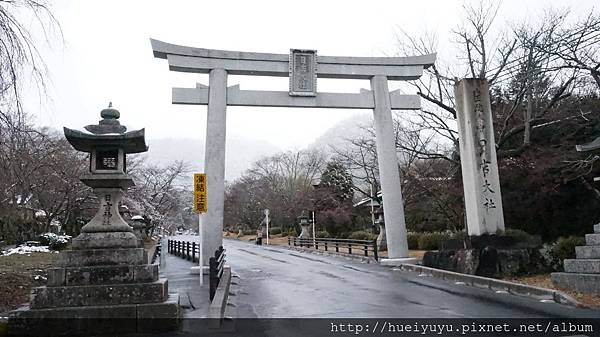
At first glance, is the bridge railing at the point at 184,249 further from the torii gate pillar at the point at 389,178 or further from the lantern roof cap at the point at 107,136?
the lantern roof cap at the point at 107,136

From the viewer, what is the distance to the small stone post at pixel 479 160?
13.5m

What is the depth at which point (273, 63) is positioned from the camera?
17656 millimetres

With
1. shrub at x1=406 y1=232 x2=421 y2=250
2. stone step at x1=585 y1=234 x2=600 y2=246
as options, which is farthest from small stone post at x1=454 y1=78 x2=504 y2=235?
shrub at x1=406 y1=232 x2=421 y2=250

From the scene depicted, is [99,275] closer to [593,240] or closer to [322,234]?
[593,240]

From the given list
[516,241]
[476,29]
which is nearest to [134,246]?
[516,241]

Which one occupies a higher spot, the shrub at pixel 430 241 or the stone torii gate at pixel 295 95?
the stone torii gate at pixel 295 95

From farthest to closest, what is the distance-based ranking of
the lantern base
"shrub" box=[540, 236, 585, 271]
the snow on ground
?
the snow on ground < "shrub" box=[540, 236, 585, 271] < the lantern base

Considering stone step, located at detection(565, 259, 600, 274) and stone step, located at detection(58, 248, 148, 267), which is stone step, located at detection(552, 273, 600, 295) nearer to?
stone step, located at detection(565, 259, 600, 274)

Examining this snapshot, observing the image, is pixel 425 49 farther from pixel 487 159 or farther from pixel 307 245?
pixel 307 245

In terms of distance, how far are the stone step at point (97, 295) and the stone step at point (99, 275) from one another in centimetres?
14

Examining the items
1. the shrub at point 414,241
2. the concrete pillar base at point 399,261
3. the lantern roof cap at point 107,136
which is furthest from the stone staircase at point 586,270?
the shrub at point 414,241

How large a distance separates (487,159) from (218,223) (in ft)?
30.0

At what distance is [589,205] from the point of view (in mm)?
18406

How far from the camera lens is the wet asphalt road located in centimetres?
834
